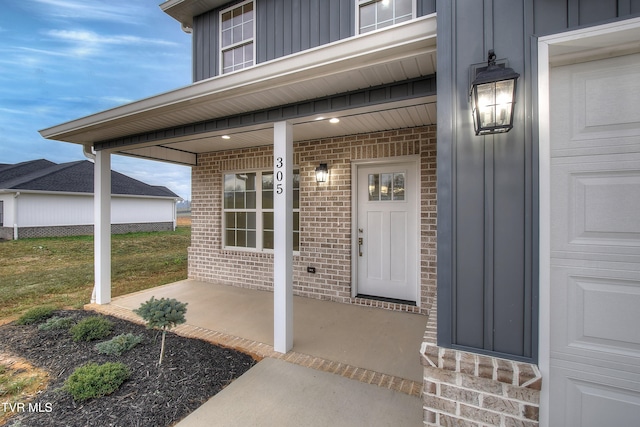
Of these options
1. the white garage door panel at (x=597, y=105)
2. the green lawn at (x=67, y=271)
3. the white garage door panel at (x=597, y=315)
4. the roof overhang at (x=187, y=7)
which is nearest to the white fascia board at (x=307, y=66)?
the white garage door panel at (x=597, y=105)

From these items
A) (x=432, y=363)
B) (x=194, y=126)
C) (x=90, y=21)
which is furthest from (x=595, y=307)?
(x=90, y=21)

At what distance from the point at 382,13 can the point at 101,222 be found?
17.9 ft

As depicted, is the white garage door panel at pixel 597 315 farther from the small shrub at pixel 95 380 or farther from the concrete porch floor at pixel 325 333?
the small shrub at pixel 95 380

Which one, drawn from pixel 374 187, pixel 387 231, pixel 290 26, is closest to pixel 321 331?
pixel 387 231

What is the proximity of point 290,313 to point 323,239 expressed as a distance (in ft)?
5.98

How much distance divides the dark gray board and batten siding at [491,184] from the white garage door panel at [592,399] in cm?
31

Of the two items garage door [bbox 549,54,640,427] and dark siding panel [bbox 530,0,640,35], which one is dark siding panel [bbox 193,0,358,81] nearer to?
dark siding panel [bbox 530,0,640,35]

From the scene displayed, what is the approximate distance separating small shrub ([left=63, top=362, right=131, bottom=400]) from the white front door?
10.7ft

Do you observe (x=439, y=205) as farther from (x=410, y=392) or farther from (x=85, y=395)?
(x=85, y=395)

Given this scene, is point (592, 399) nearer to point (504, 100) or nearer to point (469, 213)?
point (469, 213)

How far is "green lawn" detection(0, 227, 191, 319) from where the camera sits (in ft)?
16.6

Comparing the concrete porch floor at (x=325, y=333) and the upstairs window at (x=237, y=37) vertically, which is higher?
the upstairs window at (x=237, y=37)

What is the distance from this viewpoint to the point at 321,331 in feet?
11.5

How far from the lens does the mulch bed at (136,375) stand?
6.60 ft
